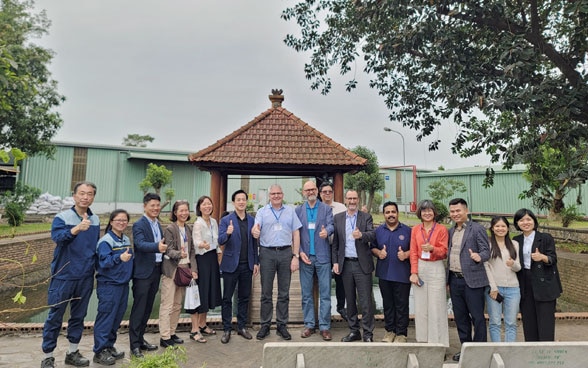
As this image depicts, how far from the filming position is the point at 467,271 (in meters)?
3.77

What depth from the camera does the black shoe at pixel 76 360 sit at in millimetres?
3666

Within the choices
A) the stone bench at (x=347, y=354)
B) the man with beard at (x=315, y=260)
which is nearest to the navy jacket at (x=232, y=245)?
the man with beard at (x=315, y=260)

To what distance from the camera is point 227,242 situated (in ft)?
14.8

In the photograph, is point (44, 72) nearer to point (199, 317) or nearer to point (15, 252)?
point (15, 252)

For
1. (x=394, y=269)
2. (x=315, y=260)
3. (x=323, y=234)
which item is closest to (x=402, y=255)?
(x=394, y=269)

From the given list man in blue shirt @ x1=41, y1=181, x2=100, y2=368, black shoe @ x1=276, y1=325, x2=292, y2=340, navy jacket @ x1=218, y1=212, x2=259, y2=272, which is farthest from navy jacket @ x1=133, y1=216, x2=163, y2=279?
black shoe @ x1=276, y1=325, x2=292, y2=340

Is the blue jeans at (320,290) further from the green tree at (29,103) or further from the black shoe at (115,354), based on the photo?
the green tree at (29,103)

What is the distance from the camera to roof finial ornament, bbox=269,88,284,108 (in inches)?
271

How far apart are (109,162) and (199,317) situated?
20439mm

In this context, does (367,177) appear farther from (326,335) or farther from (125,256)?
(125,256)

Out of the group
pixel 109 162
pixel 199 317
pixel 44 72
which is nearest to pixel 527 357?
pixel 199 317

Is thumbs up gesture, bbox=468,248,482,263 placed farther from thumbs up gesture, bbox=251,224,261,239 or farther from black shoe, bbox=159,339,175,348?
black shoe, bbox=159,339,175,348

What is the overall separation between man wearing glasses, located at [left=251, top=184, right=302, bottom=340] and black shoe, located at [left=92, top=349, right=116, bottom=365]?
1.73 metres

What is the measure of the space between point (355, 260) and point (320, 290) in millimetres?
665
